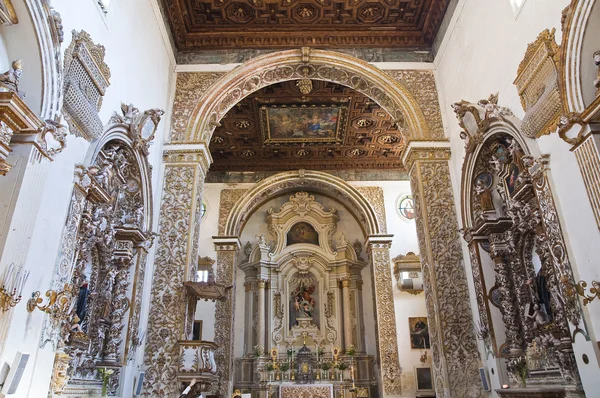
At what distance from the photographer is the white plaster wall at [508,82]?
5.37 meters

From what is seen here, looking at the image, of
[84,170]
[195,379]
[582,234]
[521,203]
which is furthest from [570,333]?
[84,170]


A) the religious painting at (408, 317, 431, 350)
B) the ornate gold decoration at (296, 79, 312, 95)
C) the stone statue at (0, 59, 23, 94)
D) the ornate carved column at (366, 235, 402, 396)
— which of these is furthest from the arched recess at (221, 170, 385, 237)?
the stone statue at (0, 59, 23, 94)

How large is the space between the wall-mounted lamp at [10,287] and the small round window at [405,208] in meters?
13.2

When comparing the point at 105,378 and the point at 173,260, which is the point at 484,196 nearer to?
the point at 173,260

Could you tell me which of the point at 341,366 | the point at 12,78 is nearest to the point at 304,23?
the point at 12,78

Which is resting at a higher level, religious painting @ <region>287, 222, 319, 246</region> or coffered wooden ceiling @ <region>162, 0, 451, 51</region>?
coffered wooden ceiling @ <region>162, 0, 451, 51</region>

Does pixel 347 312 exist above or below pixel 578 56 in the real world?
below

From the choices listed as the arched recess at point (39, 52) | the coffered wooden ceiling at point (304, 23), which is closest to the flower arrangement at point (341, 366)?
the coffered wooden ceiling at point (304, 23)

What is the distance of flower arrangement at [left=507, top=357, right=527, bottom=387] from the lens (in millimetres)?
7289

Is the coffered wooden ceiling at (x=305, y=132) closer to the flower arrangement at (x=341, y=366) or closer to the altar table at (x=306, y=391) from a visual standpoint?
the flower arrangement at (x=341, y=366)

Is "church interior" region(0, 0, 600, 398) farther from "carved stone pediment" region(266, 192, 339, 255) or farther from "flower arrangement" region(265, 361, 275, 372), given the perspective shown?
"carved stone pediment" region(266, 192, 339, 255)

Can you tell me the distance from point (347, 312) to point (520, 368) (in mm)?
8850

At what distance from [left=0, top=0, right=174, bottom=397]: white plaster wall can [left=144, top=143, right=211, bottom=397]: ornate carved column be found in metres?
0.20

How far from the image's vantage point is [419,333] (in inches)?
583
